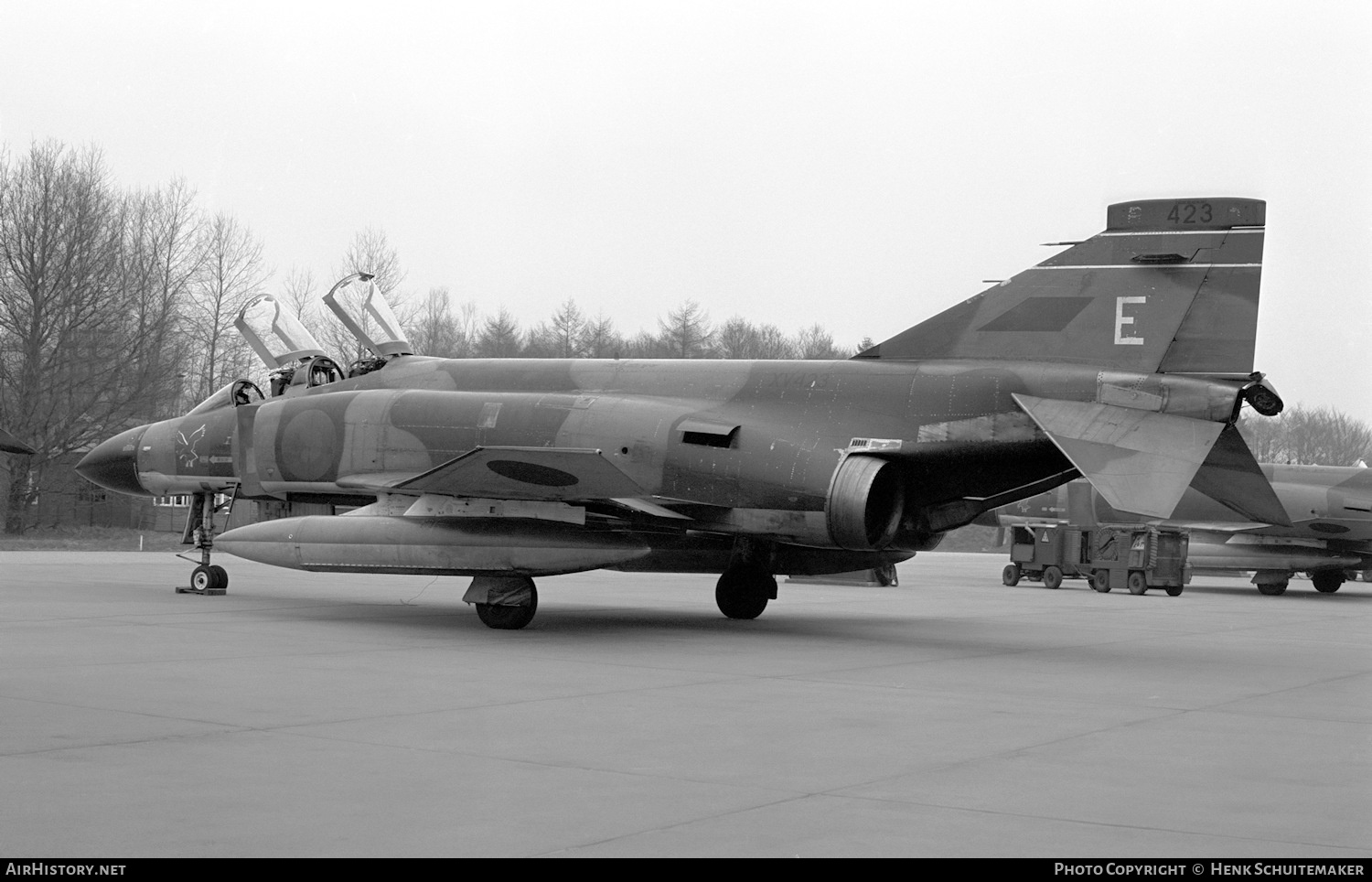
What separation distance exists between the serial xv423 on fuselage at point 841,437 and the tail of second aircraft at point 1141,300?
0.06ft

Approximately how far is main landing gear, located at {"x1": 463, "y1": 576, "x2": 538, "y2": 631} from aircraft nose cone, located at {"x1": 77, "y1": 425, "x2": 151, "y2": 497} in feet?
22.0

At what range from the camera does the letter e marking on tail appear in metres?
12.3

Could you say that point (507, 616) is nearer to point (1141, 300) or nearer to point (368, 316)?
point (368, 316)

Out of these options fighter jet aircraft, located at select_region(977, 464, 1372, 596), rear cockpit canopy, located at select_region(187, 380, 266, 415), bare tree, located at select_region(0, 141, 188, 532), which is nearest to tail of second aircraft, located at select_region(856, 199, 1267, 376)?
rear cockpit canopy, located at select_region(187, 380, 266, 415)

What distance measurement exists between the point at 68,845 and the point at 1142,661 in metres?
9.45

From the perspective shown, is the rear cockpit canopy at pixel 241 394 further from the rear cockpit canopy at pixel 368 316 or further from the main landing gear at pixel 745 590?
the main landing gear at pixel 745 590

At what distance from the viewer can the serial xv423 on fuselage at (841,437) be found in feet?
39.2

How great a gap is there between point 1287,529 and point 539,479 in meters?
18.8

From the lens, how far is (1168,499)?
1090 cm

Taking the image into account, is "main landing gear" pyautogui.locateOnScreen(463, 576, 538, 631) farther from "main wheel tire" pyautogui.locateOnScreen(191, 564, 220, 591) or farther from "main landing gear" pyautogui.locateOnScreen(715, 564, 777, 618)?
"main wheel tire" pyautogui.locateOnScreen(191, 564, 220, 591)

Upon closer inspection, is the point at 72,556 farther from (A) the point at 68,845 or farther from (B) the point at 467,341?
(B) the point at 467,341

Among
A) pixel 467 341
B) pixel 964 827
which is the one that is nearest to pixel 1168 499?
pixel 964 827

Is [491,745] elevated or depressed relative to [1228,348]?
depressed

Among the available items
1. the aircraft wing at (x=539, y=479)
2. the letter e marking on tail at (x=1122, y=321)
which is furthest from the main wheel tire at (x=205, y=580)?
the letter e marking on tail at (x=1122, y=321)
